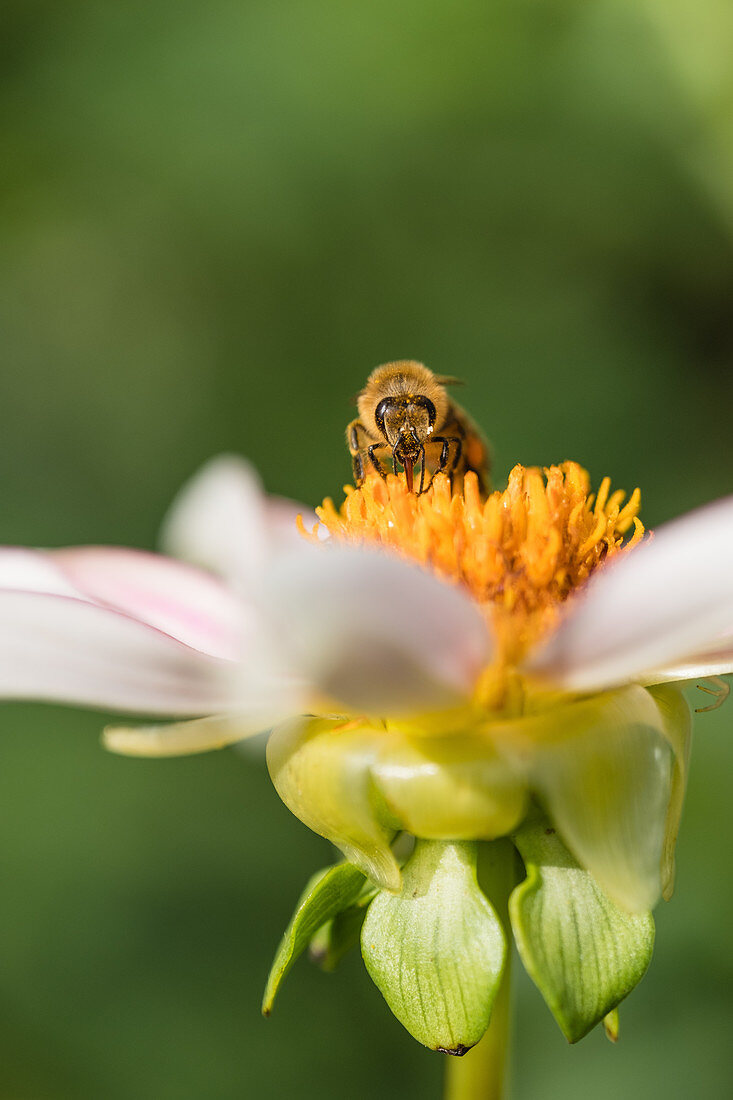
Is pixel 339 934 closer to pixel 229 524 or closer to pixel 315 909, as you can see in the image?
pixel 315 909

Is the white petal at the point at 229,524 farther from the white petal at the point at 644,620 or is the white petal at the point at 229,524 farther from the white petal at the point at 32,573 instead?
the white petal at the point at 644,620

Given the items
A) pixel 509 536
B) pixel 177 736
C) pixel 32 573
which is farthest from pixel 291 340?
pixel 177 736

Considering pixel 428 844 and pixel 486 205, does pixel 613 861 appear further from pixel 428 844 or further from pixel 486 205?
pixel 486 205

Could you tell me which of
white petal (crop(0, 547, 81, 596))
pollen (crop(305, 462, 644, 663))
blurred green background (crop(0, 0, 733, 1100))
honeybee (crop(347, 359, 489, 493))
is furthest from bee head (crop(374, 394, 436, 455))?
blurred green background (crop(0, 0, 733, 1100))

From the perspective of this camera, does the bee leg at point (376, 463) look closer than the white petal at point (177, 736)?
No

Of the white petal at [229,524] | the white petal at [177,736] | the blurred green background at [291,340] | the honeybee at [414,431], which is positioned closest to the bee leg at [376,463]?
the honeybee at [414,431]

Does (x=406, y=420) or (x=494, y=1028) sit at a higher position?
(x=406, y=420)
